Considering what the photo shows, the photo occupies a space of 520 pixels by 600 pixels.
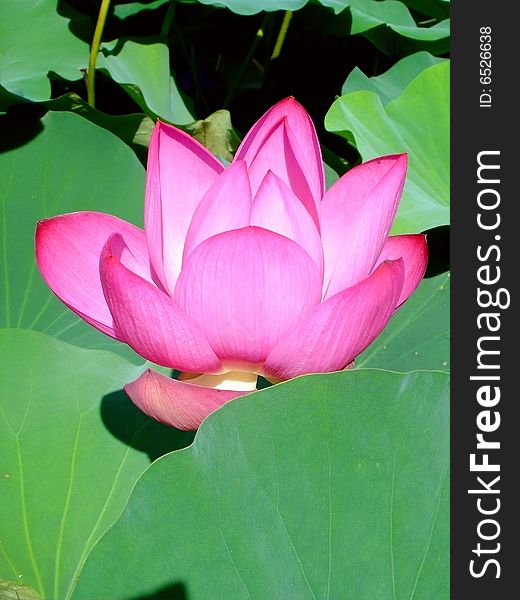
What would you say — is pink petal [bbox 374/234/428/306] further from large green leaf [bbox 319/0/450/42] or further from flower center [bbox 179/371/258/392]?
large green leaf [bbox 319/0/450/42]

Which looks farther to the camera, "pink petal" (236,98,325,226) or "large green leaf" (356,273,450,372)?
"large green leaf" (356,273,450,372)

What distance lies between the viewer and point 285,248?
0.57 meters

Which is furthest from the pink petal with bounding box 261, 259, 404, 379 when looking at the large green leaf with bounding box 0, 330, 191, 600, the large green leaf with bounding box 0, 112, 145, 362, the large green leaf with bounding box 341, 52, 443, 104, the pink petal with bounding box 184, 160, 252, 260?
the large green leaf with bounding box 341, 52, 443, 104

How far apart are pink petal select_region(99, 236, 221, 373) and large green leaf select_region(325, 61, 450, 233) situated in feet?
1.92

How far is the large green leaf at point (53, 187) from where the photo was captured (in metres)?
0.98

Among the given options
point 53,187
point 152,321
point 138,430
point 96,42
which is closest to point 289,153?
point 152,321

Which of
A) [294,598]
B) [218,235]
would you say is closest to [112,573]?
[294,598]

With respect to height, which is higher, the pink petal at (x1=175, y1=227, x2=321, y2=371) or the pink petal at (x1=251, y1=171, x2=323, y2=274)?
the pink petal at (x1=251, y1=171, x2=323, y2=274)

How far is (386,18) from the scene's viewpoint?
1387 millimetres

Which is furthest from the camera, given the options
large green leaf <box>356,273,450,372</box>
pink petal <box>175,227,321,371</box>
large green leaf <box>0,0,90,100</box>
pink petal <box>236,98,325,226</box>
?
large green leaf <box>0,0,90,100</box>

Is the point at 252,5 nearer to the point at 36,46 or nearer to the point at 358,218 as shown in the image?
the point at 36,46

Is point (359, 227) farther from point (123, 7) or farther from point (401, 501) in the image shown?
point (123, 7)

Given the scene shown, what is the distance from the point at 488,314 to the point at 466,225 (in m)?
0.13

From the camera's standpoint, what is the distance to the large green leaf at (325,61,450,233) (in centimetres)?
113
